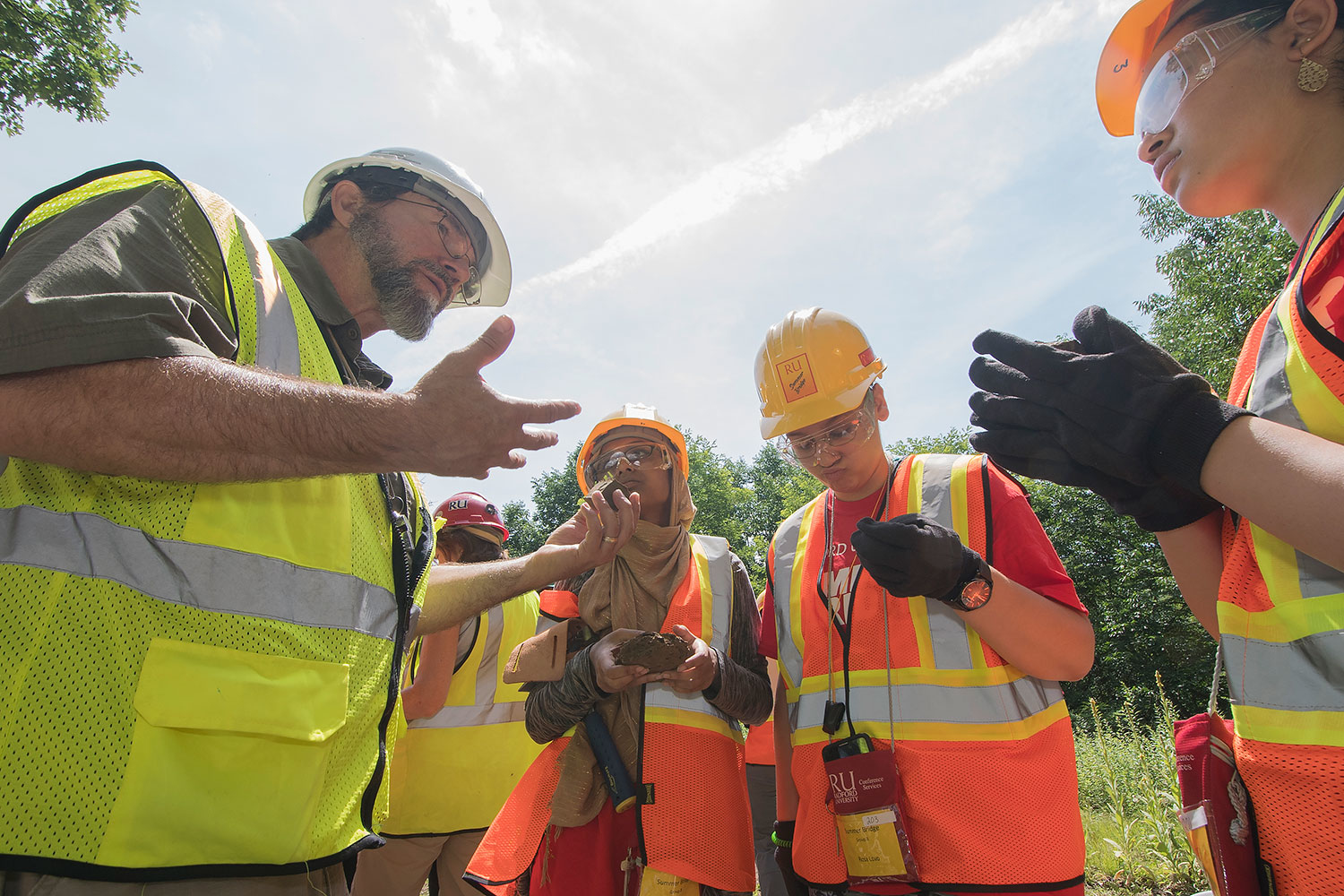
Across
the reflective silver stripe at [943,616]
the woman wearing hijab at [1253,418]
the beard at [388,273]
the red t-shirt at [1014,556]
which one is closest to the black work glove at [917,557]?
the reflective silver stripe at [943,616]

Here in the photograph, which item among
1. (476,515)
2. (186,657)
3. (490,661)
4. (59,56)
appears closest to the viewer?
(186,657)

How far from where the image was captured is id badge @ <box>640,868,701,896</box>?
2580 millimetres

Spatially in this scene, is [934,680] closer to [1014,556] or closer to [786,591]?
[1014,556]

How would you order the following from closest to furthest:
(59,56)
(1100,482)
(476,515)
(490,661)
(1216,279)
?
(1100,482) → (490,661) → (476,515) → (59,56) → (1216,279)

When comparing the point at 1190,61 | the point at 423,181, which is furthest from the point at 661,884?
the point at 1190,61

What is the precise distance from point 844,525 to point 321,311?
2131 mm

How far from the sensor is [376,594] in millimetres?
1851

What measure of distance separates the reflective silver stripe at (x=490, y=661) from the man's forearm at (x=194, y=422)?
2.98m

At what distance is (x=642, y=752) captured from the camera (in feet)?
9.50

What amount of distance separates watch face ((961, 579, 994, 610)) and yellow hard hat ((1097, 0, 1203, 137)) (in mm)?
1472

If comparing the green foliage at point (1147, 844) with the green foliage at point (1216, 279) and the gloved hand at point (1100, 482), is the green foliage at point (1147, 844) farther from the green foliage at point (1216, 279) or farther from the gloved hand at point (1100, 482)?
the green foliage at point (1216, 279)

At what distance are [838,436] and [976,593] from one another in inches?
38.1

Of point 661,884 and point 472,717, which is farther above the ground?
point 472,717

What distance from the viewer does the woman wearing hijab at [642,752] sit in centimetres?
271
